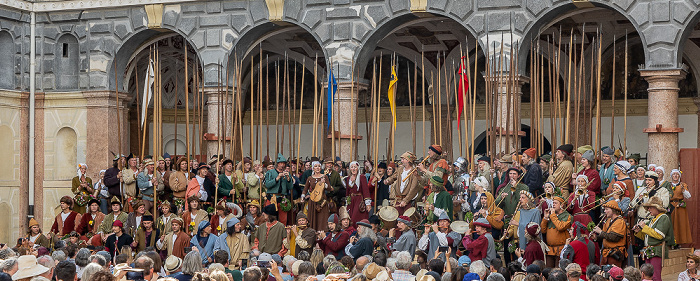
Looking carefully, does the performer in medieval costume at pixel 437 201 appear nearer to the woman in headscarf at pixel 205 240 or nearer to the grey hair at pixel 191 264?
the woman in headscarf at pixel 205 240

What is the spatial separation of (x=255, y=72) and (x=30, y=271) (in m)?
16.4

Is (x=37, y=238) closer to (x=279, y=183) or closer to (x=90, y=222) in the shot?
(x=90, y=222)

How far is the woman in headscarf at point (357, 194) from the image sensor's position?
15.2m

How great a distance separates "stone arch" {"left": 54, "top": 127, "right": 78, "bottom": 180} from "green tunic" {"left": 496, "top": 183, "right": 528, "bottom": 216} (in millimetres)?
10587

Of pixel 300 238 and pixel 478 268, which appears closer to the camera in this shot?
pixel 478 268

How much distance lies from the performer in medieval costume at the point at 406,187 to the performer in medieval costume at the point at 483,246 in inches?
78.1

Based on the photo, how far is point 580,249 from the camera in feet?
38.4

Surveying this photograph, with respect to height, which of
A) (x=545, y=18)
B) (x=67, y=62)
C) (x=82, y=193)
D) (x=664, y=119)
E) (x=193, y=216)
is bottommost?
(x=193, y=216)

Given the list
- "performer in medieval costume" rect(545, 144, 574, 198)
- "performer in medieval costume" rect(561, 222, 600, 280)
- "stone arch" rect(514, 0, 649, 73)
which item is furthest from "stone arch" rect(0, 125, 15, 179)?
"performer in medieval costume" rect(561, 222, 600, 280)

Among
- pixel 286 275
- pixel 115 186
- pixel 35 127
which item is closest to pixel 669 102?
pixel 286 275

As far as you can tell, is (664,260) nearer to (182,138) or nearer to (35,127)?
(35,127)

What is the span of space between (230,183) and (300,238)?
9.04 feet

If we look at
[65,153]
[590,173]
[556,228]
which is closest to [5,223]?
[65,153]

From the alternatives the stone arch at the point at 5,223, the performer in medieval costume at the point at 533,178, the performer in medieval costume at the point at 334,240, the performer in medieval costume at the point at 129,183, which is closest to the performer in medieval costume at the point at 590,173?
the performer in medieval costume at the point at 533,178
